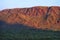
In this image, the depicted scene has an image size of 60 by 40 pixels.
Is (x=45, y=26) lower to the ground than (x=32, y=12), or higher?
lower

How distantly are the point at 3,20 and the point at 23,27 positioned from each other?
9.21m

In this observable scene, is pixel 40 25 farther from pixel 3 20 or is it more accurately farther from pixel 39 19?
pixel 3 20

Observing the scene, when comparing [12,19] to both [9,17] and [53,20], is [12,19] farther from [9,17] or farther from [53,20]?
[53,20]

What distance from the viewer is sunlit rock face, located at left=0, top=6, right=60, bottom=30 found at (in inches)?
2818

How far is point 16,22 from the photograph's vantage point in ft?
245

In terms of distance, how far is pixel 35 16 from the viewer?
8088cm

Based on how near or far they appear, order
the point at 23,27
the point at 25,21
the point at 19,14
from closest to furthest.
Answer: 1. the point at 23,27
2. the point at 25,21
3. the point at 19,14

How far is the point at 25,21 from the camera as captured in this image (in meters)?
74.7

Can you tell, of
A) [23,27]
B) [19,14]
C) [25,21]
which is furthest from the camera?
[19,14]

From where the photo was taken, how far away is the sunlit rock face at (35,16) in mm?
71588

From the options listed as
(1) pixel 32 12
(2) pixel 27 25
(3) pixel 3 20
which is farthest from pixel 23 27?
(1) pixel 32 12

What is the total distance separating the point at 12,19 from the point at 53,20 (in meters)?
14.5

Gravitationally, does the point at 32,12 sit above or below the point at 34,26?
above

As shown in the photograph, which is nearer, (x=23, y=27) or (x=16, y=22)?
(x=23, y=27)
